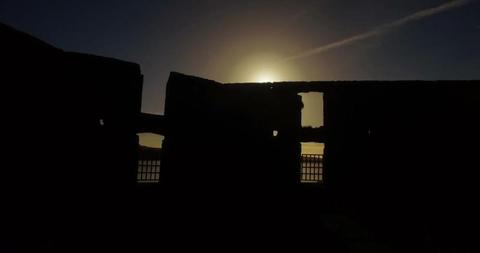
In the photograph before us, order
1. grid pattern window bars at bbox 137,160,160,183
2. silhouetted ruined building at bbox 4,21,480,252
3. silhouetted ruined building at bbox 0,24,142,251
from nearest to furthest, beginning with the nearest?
silhouetted ruined building at bbox 0,24,142,251 → silhouetted ruined building at bbox 4,21,480,252 → grid pattern window bars at bbox 137,160,160,183

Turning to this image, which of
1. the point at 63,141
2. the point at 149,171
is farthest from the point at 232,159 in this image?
the point at 149,171

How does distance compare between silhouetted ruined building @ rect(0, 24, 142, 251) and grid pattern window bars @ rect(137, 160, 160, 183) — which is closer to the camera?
silhouetted ruined building @ rect(0, 24, 142, 251)

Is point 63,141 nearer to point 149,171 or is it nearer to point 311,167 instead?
point 149,171

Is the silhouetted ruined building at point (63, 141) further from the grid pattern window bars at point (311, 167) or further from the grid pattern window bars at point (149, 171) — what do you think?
the grid pattern window bars at point (311, 167)

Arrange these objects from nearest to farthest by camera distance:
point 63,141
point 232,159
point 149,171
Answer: point 63,141 < point 232,159 < point 149,171

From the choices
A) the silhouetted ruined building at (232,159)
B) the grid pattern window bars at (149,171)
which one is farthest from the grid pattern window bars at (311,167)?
the grid pattern window bars at (149,171)

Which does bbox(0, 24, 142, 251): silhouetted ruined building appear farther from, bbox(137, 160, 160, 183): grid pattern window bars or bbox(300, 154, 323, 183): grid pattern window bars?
bbox(300, 154, 323, 183): grid pattern window bars

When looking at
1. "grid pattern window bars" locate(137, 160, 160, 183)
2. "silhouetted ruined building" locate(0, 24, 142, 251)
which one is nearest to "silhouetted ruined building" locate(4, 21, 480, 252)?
"silhouetted ruined building" locate(0, 24, 142, 251)

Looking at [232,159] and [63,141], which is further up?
[63,141]

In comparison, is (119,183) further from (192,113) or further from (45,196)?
(192,113)

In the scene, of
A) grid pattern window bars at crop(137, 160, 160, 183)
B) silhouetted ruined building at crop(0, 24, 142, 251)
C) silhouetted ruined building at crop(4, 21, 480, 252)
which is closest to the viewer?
silhouetted ruined building at crop(0, 24, 142, 251)

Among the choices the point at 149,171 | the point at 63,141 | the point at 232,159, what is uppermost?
the point at 63,141

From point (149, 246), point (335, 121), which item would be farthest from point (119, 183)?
point (335, 121)

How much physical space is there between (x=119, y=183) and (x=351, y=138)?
4.85 meters
